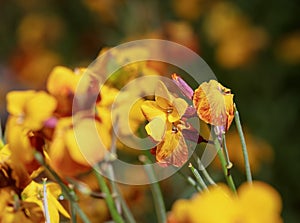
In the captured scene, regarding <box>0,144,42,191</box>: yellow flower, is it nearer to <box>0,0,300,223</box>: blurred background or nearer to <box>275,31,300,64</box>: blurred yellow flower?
<box>0,0,300,223</box>: blurred background

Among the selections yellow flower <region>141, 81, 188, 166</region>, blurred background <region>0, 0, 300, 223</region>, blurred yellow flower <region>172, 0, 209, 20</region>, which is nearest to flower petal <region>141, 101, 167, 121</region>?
yellow flower <region>141, 81, 188, 166</region>

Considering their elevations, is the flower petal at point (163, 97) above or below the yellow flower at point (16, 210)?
above

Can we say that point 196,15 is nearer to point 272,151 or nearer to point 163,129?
point 272,151

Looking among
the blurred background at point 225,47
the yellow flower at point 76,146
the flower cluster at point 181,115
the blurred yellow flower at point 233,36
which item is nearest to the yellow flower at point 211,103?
the flower cluster at point 181,115

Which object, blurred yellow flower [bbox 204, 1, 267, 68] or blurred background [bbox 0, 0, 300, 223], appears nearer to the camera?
blurred background [bbox 0, 0, 300, 223]

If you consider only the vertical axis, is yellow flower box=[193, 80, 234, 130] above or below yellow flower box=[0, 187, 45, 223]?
above

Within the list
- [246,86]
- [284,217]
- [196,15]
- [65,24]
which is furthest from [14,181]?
[65,24]

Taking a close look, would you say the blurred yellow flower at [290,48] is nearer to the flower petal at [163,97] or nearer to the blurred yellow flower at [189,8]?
the blurred yellow flower at [189,8]

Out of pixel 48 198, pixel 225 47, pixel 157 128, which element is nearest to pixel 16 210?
pixel 48 198
